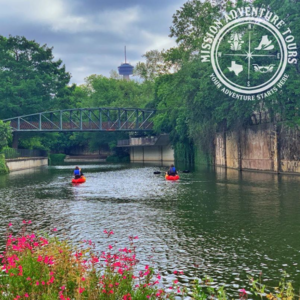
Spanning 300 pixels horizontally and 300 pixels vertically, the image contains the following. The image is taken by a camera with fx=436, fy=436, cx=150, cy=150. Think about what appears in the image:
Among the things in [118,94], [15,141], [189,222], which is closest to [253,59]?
[189,222]

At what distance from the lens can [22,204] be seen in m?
24.2

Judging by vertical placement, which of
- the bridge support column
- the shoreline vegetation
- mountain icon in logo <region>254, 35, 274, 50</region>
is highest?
mountain icon in logo <region>254, 35, 274, 50</region>

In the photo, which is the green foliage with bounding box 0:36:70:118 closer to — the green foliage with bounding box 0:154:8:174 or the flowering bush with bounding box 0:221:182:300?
the green foliage with bounding box 0:154:8:174

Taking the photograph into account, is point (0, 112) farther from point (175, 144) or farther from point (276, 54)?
point (276, 54)

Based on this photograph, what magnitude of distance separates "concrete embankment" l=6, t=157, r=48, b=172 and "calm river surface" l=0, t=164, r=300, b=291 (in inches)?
1052

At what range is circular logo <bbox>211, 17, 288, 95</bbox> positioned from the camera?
35.5 meters

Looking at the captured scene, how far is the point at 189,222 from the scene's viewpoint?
1791 centimetres

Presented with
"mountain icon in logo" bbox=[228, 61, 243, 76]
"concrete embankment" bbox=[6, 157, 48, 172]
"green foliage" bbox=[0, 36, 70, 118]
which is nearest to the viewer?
"mountain icon in logo" bbox=[228, 61, 243, 76]

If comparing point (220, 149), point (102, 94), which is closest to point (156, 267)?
point (220, 149)

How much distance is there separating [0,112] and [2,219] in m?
63.5

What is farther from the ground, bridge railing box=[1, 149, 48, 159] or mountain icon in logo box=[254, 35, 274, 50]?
mountain icon in logo box=[254, 35, 274, 50]

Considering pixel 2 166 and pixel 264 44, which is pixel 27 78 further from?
pixel 264 44

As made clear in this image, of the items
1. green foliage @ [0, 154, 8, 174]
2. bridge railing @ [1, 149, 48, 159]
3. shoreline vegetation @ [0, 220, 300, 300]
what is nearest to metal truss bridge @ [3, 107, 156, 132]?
bridge railing @ [1, 149, 48, 159]

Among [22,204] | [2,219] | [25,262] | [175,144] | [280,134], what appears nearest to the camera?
[25,262]
